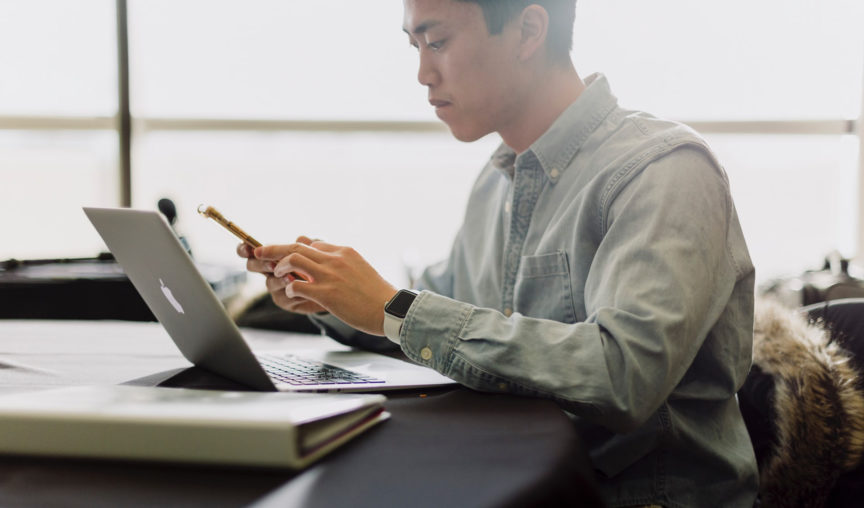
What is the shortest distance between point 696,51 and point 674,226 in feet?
7.11

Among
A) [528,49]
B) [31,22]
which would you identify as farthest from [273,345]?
[31,22]

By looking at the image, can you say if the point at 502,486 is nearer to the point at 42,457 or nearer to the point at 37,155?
the point at 42,457

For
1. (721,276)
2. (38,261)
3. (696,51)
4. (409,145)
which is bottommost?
(38,261)

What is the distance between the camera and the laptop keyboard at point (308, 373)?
0.87 m

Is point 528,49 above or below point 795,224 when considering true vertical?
above

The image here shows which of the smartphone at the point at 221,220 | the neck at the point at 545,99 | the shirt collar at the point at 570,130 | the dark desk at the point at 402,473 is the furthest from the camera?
the neck at the point at 545,99

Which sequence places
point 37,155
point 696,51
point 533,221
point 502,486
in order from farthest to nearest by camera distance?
point 37,155 → point 696,51 → point 533,221 → point 502,486

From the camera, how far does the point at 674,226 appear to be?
87 cm

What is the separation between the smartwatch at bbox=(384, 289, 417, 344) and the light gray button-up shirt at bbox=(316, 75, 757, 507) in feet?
0.03

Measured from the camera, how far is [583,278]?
1.02m

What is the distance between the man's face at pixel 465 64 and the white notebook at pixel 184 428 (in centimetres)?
69

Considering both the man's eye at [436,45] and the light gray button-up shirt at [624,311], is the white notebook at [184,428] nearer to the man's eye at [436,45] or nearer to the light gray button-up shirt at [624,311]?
the light gray button-up shirt at [624,311]

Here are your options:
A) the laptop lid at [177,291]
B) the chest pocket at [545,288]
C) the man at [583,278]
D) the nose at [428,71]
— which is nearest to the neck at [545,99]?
the man at [583,278]

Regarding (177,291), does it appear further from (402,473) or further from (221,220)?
(402,473)
